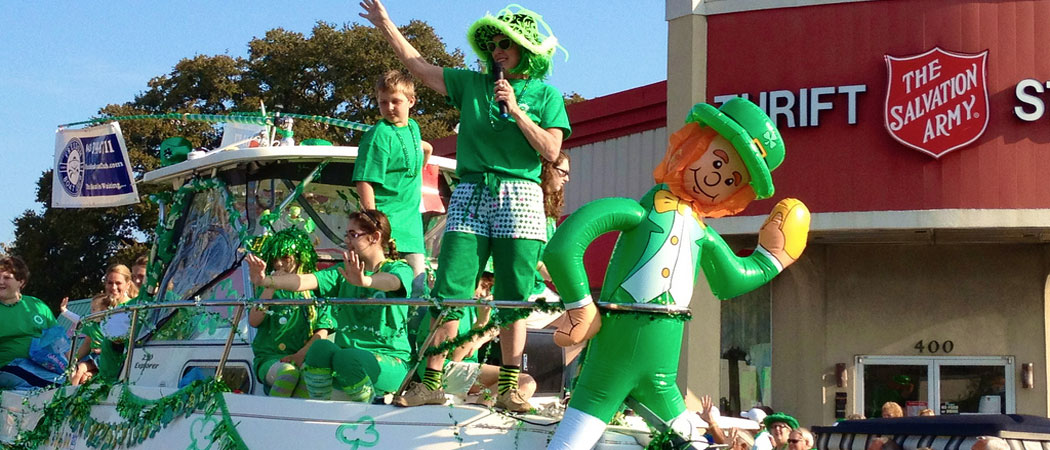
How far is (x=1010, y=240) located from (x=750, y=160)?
427 inches

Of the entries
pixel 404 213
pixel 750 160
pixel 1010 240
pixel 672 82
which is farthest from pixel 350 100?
pixel 750 160

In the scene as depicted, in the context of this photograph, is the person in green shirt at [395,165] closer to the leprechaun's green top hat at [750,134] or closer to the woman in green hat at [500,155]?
the woman in green hat at [500,155]

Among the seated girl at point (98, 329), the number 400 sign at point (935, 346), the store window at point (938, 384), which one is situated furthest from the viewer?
the number 400 sign at point (935, 346)

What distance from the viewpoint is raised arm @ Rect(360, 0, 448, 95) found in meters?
6.19

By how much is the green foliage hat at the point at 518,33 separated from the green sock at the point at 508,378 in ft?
4.51

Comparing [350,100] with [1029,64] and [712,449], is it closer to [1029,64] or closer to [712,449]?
[1029,64]

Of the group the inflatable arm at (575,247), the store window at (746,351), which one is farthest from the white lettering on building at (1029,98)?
the inflatable arm at (575,247)

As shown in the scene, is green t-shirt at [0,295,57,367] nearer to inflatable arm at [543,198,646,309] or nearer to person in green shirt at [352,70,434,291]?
person in green shirt at [352,70,434,291]

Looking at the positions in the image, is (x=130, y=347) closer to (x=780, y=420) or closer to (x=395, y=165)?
(x=395, y=165)

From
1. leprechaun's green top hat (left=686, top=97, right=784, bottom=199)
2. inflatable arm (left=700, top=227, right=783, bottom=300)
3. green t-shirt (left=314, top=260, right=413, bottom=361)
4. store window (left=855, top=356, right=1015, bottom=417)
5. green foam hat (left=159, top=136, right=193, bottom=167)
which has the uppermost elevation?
green foam hat (left=159, top=136, right=193, bottom=167)

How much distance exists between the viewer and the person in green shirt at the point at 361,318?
5.94 m

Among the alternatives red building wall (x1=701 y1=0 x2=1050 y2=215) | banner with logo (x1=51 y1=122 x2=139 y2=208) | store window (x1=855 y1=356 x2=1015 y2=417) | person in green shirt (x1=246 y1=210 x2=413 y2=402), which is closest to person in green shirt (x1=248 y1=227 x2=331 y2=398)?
person in green shirt (x1=246 y1=210 x2=413 y2=402)

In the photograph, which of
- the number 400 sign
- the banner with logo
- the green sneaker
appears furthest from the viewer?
the number 400 sign

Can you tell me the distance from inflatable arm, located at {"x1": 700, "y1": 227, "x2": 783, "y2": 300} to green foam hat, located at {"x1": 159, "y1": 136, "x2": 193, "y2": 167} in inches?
177
